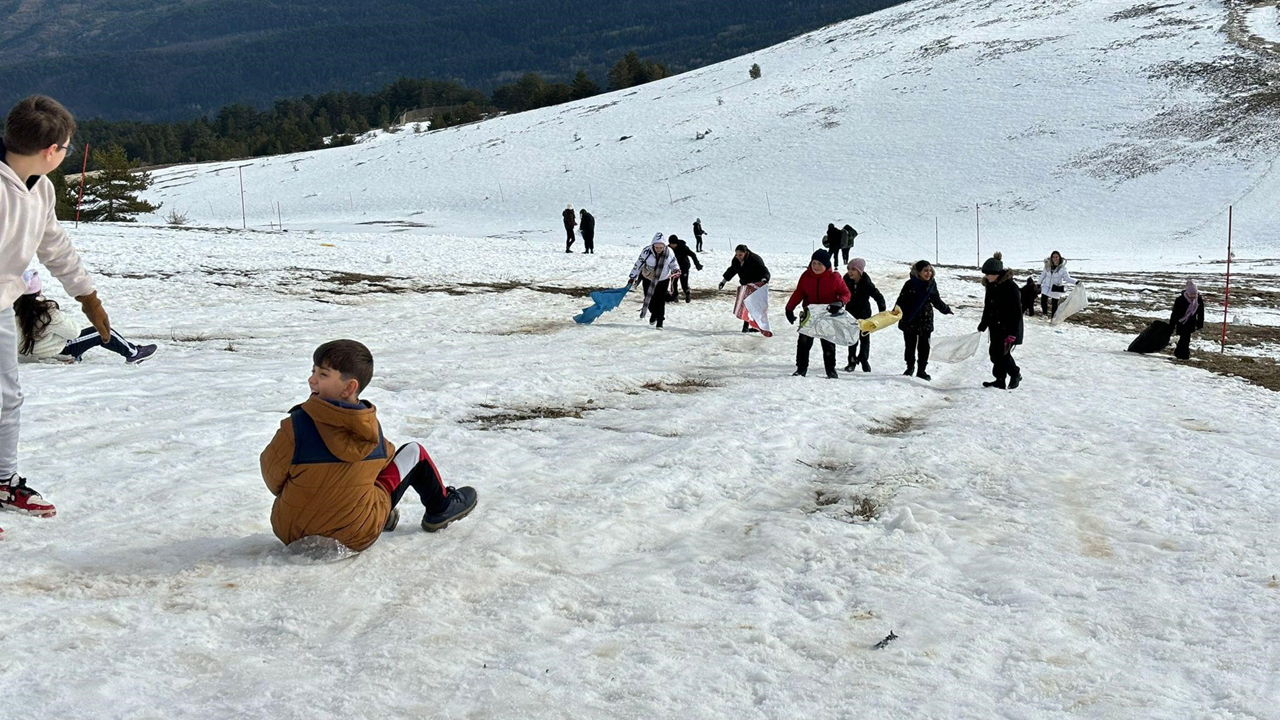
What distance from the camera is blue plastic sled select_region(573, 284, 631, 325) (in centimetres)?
1570

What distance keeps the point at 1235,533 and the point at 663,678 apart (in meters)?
4.23

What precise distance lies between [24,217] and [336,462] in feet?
5.69

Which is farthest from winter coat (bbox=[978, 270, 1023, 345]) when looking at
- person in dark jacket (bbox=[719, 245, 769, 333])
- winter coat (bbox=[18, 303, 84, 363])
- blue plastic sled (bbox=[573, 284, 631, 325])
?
winter coat (bbox=[18, 303, 84, 363])

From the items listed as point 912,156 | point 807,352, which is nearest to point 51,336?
point 807,352

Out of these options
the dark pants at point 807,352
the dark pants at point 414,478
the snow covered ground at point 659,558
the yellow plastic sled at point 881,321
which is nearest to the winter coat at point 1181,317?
the snow covered ground at point 659,558

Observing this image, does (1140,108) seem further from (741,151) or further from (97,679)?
(97,679)

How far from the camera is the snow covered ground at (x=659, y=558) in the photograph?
12.1ft

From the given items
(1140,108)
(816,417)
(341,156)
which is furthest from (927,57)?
(816,417)

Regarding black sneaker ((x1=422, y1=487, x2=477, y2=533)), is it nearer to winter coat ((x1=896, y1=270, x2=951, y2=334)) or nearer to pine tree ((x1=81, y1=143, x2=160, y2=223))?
winter coat ((x1=896, y1=270, x2=951, y2=334))

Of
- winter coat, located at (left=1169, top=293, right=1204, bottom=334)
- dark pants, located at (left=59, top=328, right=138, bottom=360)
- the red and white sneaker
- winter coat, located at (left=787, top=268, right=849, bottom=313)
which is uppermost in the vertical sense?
winter coat, located at (left=787, top=268, right=849, bottom=313)

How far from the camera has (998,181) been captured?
49.5 metres

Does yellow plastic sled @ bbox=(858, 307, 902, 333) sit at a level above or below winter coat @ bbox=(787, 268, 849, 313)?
below

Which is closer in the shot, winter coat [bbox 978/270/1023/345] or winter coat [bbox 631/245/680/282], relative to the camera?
winter coat [bbox 978/270/1023/345]

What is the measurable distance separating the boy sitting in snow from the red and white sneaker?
4.37ft
